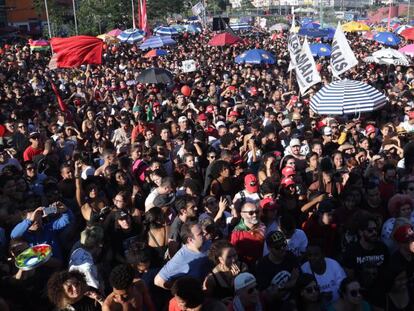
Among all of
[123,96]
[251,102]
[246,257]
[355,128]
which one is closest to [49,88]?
[123,96]

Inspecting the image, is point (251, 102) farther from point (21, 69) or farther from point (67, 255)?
point (21, 69)

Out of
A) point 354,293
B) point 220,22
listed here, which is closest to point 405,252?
point 354,293

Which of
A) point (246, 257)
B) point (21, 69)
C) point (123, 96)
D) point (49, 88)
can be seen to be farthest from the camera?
point (21, 69)

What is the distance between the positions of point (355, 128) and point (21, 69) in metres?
16.9

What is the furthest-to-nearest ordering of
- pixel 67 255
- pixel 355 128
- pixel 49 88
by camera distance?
1. pixel 49 88
2. pixel 355 128
3. pixel 67 255

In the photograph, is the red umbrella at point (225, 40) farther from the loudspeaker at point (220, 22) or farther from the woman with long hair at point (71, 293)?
the woman with long hair at point (71, 293)

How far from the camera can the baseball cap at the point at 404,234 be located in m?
3.98

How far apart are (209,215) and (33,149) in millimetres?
3916

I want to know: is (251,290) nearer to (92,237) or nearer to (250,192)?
(92,237)

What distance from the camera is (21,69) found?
67.8 feet

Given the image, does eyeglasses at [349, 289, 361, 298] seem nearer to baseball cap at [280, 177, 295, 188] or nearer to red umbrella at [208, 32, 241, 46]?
baseball cap at [280, 177, 295, 188]

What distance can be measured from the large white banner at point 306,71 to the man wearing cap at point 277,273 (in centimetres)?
548

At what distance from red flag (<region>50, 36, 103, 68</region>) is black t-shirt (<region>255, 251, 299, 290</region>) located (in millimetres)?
9394

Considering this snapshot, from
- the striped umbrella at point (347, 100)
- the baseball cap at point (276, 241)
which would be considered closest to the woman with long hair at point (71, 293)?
the baseball cap at point (276, 241)
